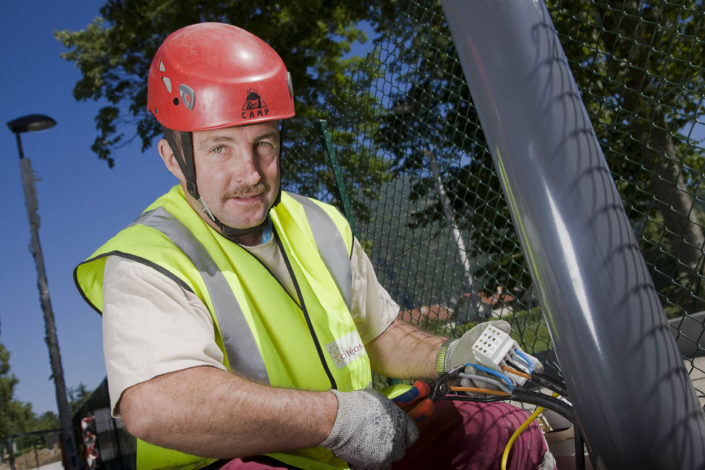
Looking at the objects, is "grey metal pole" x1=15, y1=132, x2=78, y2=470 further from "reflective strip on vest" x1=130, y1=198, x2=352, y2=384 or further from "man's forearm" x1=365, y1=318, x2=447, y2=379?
"reflective strip on vest" x1=130, y1=198, x2=352, y2=384

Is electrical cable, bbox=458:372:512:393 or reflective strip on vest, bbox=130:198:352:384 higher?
reflective strip on vest, bbox=130:198:352:384

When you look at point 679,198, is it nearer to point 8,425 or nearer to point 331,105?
point 331,105

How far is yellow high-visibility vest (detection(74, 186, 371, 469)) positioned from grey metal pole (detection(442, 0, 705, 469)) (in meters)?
1.08

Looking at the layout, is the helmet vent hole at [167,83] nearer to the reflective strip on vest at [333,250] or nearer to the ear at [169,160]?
the ear at [169,160]

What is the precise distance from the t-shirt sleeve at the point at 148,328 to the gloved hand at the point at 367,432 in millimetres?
392

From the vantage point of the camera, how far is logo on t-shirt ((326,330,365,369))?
82.4 inches

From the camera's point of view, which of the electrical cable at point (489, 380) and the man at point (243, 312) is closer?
the man at point (243, 312)

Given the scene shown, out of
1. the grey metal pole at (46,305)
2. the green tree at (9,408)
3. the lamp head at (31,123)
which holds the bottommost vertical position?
the green tree at (9,408)

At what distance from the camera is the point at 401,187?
162 inches

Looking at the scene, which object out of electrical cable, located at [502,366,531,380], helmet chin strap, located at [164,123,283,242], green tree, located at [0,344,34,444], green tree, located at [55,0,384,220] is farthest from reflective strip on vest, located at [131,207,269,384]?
green tree, located at [0,344,34,444]

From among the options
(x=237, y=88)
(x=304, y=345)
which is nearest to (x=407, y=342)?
(x=304, y=345)

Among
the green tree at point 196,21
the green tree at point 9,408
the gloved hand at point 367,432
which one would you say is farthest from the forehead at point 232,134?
the green tree at point 9,408

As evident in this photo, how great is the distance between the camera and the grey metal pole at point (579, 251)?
0.99 meters

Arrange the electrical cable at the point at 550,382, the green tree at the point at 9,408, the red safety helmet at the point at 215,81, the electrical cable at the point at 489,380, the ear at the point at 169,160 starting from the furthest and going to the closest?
the green tree at the point at 9,408, the ear at the point at 169,160, the red safety helmet at the point at 215,81, the electrical cable at the point at 489,380, the electrical cable at the point at 550,382
